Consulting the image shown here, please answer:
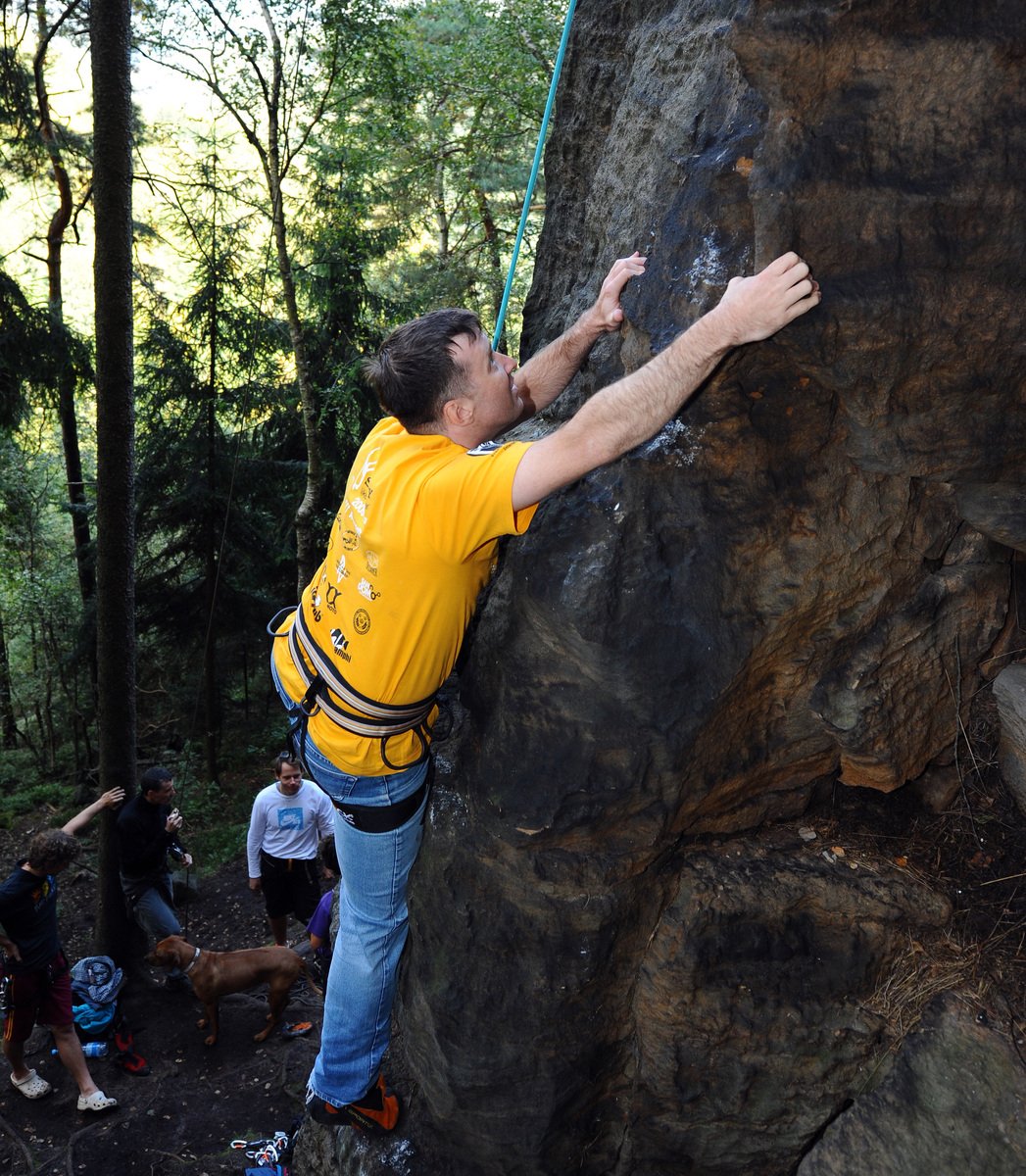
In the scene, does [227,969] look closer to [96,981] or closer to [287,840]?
[96,981]

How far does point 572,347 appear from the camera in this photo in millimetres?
3350

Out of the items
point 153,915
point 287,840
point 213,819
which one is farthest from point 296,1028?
point 213,819

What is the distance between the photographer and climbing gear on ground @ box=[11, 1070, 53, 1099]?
6.09 meters

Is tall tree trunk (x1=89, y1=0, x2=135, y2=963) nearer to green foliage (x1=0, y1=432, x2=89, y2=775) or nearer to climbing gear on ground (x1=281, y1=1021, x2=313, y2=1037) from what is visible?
climbing gear on ground (x1=281, y1=1021, x2=313, y2=1037)

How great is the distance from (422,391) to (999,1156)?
2.88 meters

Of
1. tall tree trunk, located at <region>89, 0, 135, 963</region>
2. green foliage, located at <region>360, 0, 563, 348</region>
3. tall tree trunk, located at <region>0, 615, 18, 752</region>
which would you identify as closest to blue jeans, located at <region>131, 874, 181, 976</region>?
tall tree trunk, located at <region>89, 0, 135, 963</region>

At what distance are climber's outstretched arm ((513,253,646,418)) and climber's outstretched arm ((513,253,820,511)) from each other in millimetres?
589

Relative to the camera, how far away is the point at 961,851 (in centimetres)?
335

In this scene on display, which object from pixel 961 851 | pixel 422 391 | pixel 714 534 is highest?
pixel 422 391

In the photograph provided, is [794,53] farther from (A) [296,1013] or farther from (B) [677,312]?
(A) [296,1013]

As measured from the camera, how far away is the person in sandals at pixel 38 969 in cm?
575

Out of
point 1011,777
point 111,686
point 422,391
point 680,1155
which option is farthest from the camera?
point 111,686

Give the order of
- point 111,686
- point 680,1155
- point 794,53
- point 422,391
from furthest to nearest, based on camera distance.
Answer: point 111,686
point 680,1155
point 422,391
point 794,53

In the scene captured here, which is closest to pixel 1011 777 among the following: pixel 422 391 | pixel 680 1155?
pixel 680 1155
